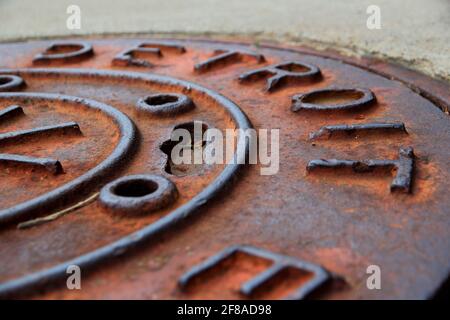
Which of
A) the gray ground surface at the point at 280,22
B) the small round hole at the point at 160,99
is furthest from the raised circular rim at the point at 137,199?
the gray ground surface at the point at 280,22

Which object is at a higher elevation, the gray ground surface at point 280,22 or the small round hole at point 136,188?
the gray ground surface at point 280,22

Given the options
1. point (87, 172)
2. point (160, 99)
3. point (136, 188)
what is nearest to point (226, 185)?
point (136, 188)

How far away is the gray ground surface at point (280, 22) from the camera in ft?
6.00

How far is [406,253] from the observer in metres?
0.87

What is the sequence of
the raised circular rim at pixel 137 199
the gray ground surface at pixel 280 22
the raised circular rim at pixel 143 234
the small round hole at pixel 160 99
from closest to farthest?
the raised circular rim at pixel 143 234 < the raised circular rim at pixel 137 199 < the small round hole at pixel 160 99 < the gray ground surface at pixel 280 22

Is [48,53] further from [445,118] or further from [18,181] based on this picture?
[445,118]

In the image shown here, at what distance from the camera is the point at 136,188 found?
108cm

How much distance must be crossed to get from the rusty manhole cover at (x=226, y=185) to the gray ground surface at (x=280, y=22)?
0.50 ft

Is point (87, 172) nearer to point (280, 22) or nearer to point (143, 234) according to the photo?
point (143, 234)

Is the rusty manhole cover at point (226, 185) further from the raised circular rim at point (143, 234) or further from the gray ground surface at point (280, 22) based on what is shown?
the gray ground surface at point (280, 22)

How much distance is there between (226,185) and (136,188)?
18 centimetres

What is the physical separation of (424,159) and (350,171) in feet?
0.58

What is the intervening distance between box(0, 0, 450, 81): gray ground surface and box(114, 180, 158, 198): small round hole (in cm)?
97
